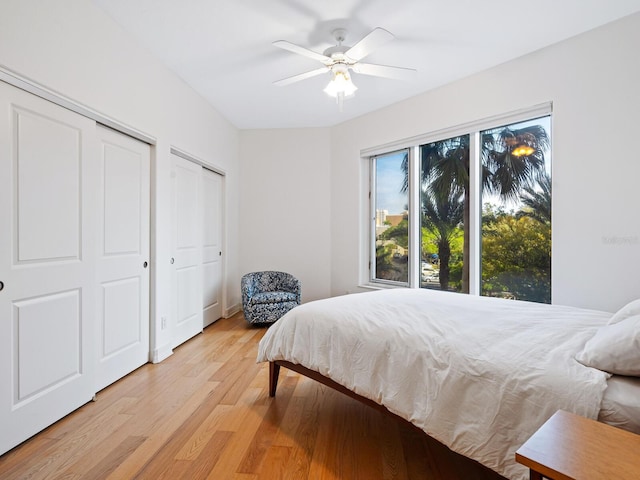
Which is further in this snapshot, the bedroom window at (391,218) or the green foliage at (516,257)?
the bedroom window at (391,218)

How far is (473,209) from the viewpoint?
3355 millimetres

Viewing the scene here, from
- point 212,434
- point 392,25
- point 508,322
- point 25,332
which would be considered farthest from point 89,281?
point 392,25

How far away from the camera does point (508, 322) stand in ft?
5.68

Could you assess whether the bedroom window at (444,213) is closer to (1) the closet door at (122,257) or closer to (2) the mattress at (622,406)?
(2) the mattress at (622,406)

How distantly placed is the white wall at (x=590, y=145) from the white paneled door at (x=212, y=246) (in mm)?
3051

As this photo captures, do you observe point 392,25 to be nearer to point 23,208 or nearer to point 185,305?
point 23,208

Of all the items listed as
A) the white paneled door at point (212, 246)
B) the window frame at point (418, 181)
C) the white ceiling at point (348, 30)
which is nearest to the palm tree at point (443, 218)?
the window frame at point (418, 181)

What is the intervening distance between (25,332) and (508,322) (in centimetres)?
254

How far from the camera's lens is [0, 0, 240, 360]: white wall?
176cm

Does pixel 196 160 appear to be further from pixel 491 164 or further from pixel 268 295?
pixel 491 164

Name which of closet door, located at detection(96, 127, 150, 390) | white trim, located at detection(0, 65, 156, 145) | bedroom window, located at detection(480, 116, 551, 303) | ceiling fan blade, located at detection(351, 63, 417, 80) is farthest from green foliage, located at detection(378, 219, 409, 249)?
white trim, located at detection(0, 65, 156, 145)

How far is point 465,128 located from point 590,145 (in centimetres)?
108

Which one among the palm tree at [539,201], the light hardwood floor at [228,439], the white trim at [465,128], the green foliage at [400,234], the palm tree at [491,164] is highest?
the white trim at [465,128]

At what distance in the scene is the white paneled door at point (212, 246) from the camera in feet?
13.2
